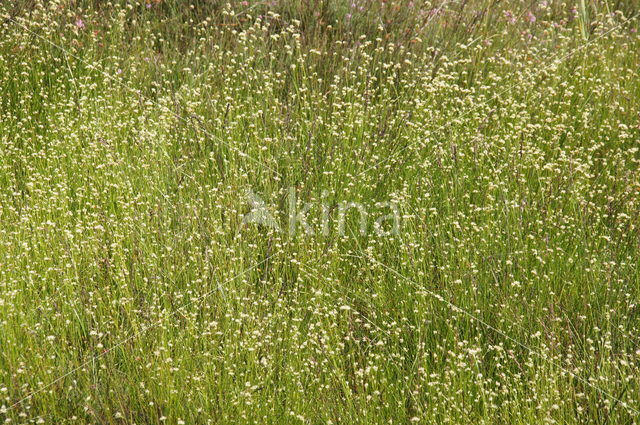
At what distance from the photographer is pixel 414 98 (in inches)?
189

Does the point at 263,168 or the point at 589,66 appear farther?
the point at 589,66

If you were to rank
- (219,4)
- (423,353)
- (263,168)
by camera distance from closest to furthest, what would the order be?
(423,353), (263,168), (219,4)

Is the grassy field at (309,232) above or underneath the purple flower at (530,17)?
underneath

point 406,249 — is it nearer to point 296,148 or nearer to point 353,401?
point 353,401

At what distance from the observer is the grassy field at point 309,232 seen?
277cm

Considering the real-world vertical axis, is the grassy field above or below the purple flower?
Result: below

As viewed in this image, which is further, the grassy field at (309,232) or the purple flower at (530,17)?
the purple flower at (530,17)

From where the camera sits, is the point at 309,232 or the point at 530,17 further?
the point at 530,17

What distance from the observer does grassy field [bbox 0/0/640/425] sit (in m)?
2.77

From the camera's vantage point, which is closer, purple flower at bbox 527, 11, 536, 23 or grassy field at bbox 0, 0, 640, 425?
grassy field at bbox 0, 0, 640, 425

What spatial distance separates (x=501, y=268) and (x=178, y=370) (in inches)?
57.2

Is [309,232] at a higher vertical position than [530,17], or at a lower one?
lower

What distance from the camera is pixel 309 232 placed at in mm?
3604

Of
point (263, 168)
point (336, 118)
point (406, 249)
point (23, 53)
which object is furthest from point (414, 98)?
point (23, 53)
